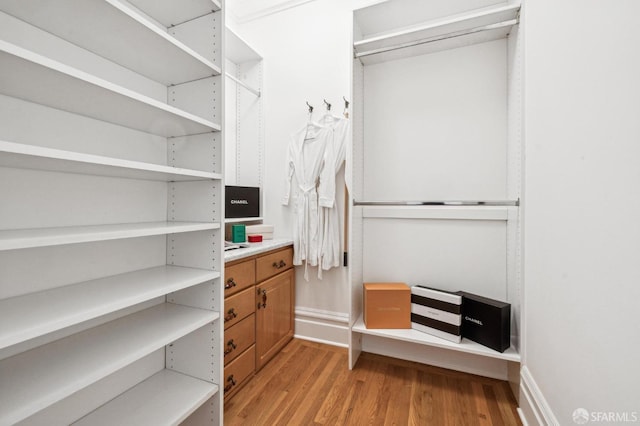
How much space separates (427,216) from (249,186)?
1541 millimetres

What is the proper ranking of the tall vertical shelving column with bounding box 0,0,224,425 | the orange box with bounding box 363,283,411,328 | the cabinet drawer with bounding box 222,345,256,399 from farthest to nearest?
the orange box with bounding box 363,283,411,328 → the cabinet drawer with bounding box 222,345,256,399 → the tall vertical shelving column with bounding box 0,0,224,425

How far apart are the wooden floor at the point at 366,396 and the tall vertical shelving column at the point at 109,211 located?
0.38 meters

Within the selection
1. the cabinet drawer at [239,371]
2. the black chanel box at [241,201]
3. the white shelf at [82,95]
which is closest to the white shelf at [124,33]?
the white shelf at [82,95]

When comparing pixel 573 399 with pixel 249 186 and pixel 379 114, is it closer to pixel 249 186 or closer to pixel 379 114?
pixel 379 114

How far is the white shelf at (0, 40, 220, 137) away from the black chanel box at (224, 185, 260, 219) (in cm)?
88

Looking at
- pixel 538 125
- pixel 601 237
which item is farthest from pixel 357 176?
pixel 601 237

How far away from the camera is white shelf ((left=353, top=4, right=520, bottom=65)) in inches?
64.5

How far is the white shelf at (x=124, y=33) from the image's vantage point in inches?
35.2

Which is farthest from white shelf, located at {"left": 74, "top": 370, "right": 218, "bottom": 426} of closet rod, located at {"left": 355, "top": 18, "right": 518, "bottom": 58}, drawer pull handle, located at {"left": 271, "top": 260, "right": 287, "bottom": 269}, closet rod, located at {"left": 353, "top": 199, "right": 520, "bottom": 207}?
closet rod, located at {"left": 355, "top": 18, "right": 518, "bottom": 58}

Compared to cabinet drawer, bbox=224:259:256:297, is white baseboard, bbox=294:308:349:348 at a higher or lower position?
lower

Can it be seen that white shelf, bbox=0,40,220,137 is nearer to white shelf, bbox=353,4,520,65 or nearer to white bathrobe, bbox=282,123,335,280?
white bathrobe, bbox=282,123,335,280

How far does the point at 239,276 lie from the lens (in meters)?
1.68

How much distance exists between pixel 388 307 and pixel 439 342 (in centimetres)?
36

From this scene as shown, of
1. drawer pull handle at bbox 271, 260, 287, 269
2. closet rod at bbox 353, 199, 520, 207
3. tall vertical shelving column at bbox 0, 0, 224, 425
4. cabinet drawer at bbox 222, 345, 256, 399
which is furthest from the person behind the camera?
drawer pull handle at bbox 271, 260, 287, 269
